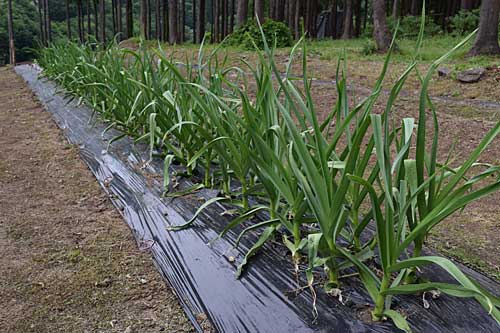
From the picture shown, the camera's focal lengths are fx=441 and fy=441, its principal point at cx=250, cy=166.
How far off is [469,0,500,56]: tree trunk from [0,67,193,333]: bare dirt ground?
5.02 metres

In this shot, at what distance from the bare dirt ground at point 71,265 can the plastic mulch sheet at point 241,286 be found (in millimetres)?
56

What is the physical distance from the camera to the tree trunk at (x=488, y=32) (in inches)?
212

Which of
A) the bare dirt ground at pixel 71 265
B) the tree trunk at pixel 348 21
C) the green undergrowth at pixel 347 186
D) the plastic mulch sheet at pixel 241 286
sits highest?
the tree trunk at pixel 348 21

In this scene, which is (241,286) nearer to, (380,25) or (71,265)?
Answer: (71,265)

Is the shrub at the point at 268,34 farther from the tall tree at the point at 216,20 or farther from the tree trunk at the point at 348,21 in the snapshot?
the tall tree at the point at 216,20

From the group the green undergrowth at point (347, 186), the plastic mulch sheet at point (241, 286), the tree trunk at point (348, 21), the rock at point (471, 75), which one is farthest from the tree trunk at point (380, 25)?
the tree trunk at point (348, 21)

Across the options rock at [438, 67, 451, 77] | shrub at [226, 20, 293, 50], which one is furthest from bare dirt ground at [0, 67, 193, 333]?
shrub at [226, 20, 293, 50]

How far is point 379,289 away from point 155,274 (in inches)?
25.7

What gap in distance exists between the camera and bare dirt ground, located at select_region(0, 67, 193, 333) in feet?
3.61

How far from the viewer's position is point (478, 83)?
3934 millimetres

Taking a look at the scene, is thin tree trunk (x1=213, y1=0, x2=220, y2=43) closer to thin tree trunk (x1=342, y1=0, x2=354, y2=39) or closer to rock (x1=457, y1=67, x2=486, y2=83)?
thin tree trunk (x1=342, y1=0, x2=354, y2=39)

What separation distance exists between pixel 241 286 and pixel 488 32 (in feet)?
18.1

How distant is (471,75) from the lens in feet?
13.2

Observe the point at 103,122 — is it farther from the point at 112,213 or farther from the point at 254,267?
the point at 254,267
